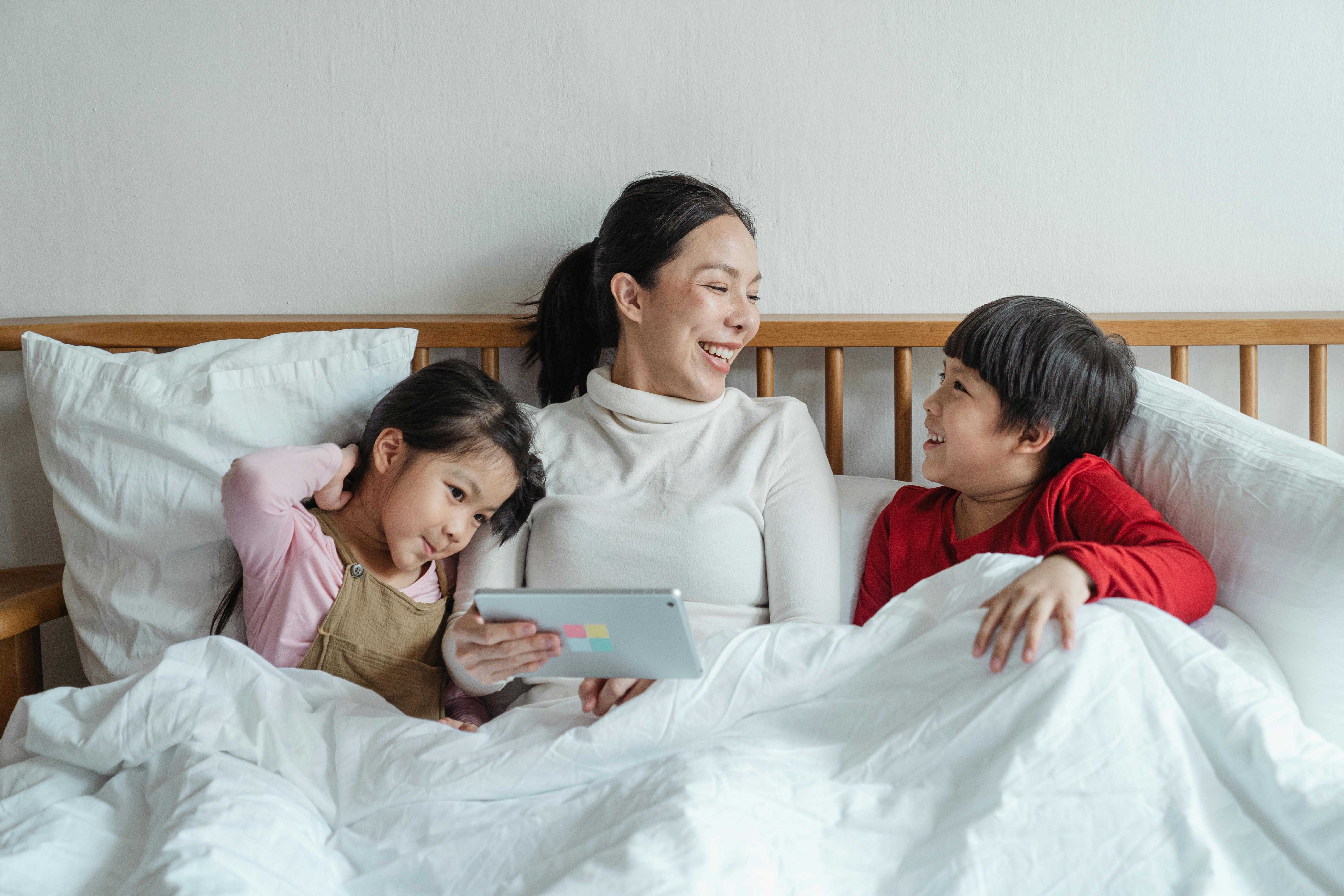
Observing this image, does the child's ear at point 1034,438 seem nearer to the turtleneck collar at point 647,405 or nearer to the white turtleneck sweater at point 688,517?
the white turtleneck sweater at point 688,517

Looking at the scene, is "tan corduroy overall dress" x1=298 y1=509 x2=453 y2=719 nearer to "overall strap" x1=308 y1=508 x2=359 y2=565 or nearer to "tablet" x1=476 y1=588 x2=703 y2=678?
"overall strap" x1=308 y1=508 x2=359 y2=565

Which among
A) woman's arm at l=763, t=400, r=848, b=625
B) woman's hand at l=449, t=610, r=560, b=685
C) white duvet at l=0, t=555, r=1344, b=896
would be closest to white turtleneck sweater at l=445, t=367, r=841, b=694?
woman's arm at l=763, t=400, r=848, b=625

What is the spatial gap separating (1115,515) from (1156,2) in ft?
2.75

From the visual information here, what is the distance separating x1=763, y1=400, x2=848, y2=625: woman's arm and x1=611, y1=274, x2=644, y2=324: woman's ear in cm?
23

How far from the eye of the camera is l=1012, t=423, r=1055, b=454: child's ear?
1039 mm

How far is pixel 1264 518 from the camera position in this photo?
0.88 metres

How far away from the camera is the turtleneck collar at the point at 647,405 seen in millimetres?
1181

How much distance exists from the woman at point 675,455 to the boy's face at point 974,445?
15 centimetres

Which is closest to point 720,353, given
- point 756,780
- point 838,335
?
point 838,335

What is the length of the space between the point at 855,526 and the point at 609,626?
1.68 ft

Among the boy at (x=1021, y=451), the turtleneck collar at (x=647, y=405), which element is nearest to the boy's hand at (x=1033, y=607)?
the boy at (x=1021, y=451)

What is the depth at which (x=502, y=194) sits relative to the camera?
140cm

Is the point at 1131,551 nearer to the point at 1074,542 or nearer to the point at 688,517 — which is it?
the point at 1074,542

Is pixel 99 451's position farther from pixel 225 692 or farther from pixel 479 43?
pixel 479 43
